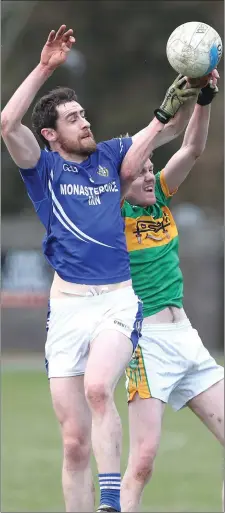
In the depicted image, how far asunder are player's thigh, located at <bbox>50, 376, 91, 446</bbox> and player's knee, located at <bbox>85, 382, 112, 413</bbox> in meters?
0.28

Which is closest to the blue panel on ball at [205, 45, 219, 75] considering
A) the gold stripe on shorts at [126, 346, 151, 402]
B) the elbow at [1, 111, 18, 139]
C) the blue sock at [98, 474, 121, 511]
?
the elbow at [1, 111, 18, 139]

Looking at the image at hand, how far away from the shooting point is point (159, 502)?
8805 mm

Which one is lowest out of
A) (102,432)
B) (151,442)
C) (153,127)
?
(151,442)

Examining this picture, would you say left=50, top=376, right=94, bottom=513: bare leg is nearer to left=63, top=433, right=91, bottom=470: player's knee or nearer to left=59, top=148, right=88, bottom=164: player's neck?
left=63, top=433, right=91, bottom=470: player's knee

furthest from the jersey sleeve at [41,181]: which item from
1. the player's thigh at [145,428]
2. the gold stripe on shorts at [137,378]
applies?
the player's thigh at [145,428]

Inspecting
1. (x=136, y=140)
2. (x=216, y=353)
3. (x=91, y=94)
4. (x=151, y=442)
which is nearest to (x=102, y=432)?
(x=151, y=442)

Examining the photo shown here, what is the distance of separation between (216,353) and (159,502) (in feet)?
32.6

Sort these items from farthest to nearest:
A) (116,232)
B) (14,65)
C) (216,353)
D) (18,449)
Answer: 1. (14,65)
2. (216,353)
3. (18,449)
4. (116,232)

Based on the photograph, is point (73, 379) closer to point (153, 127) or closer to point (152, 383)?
point (152, 383)

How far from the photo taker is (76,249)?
6.61 metres

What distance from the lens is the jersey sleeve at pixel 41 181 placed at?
6.64 meters

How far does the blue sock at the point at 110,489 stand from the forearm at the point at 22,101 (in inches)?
73.7

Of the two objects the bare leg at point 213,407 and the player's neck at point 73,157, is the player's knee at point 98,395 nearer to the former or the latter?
the bare leg at point 213,407

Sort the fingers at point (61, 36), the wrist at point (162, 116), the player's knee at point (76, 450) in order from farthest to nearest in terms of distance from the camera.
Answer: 1. the wrist at point (162, 116)
2. the fingers at point (61, 36)
3. the player's knee at point (76, 450)
